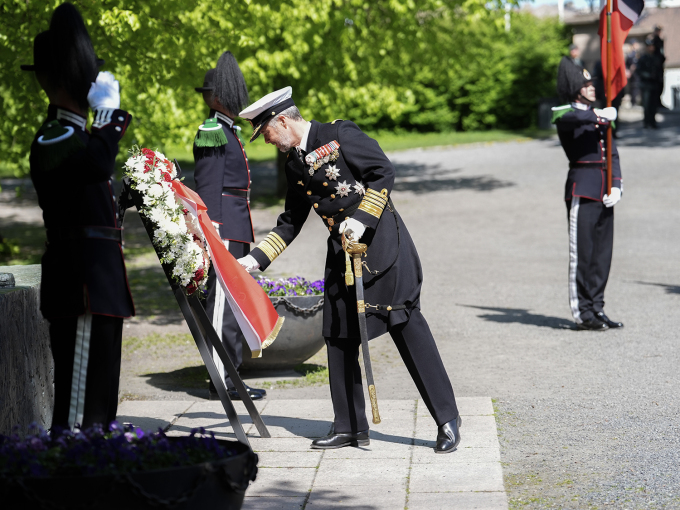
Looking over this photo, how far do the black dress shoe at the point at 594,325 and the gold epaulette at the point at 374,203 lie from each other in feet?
13.2

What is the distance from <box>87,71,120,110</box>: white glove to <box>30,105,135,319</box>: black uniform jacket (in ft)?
0.12

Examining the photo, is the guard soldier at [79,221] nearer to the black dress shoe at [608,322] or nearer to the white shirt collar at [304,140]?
the white shirt collar at [304,140]

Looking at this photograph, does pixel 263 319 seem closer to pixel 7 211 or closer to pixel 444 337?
pixel 444 337

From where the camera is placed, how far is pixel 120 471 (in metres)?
3.02

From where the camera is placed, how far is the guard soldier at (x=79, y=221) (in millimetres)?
3594

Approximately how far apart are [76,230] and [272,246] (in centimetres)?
165

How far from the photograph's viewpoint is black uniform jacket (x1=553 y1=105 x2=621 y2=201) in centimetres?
808

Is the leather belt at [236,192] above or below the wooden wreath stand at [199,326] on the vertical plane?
above

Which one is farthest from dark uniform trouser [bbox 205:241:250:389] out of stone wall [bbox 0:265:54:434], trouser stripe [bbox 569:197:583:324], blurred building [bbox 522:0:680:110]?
blurred building [bbox 522:0:680:110]

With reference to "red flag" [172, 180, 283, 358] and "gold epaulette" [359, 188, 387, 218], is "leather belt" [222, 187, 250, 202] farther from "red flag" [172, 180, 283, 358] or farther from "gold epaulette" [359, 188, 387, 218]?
"gold epaulette" [359, 188, 387, 218]

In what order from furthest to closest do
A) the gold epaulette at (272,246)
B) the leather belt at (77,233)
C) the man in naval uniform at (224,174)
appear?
1. the man in naval uniform at (224,174)
2. the gold epaulette at (272,246)
3. the leather belt at (77,233)

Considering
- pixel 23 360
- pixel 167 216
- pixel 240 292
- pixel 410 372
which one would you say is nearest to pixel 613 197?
pixel 410 372

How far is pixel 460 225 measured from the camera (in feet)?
49.5

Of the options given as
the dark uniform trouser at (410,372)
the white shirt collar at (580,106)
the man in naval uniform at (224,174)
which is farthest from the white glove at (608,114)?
the dark uniform trouser at (410,372)
